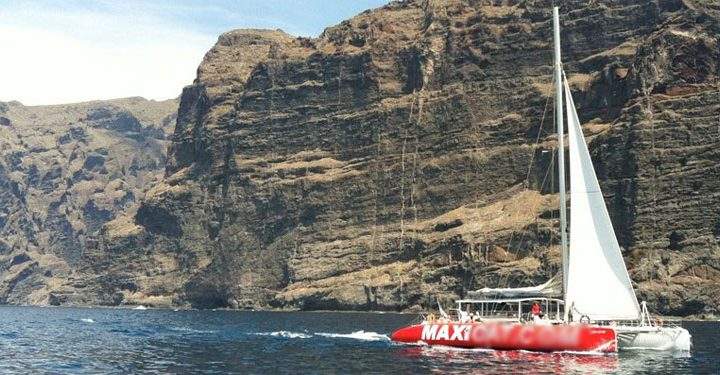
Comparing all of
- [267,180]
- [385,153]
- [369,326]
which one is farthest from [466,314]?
[267,180]

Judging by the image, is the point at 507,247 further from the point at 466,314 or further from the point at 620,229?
the point at 466,314

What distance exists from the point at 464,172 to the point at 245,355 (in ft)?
379

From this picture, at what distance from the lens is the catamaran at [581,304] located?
58.7 metres

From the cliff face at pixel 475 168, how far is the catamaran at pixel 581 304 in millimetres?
66123

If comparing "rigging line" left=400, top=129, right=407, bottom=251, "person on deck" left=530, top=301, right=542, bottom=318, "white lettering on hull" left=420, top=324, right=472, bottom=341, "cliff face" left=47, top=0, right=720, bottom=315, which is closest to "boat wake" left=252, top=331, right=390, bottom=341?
"white lettering on hull" left=420, top=324, right=472, bottom=341

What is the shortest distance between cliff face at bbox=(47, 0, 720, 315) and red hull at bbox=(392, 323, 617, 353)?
67.7 metres

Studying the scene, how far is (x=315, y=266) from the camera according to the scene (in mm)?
174625

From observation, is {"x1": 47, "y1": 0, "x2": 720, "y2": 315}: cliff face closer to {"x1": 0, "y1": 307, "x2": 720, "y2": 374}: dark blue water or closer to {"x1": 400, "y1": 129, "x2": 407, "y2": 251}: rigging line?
{"x1": 400, "y1": 129, "x2": 407, "y2": 251}: rigging line

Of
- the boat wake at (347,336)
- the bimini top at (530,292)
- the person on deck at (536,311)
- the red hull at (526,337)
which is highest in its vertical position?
the bimini top at (530,292)

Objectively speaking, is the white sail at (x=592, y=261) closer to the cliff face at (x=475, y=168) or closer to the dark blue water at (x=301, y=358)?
the dark blue water at (x=301, y=358)

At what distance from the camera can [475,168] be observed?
572 ft

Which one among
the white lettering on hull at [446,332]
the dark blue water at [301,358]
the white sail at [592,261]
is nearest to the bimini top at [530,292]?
the white sail at [592,261]

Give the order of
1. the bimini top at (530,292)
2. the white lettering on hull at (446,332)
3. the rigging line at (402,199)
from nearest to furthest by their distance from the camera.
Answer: the bimini top at (530,292)
the white lettering on hull at (446,332)
the rigging line at (402,199)

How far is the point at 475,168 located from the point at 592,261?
376 ft
